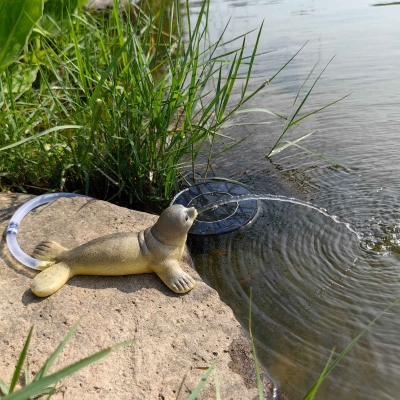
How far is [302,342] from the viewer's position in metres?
2.38

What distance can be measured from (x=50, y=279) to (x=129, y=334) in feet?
1.73

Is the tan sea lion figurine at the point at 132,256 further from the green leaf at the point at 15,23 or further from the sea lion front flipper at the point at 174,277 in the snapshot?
the green leaf at the point at 15,23

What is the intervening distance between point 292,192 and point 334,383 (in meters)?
1.80

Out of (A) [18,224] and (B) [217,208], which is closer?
(A) [18,224]

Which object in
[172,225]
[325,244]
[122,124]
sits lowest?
[325,244]

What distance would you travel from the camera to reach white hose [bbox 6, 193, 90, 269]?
2.54m

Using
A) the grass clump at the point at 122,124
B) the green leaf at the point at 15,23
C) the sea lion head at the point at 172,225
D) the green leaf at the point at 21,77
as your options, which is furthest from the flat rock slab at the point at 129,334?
the green leaf at the point at 21,77

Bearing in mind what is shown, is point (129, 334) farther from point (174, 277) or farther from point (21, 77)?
Answer: point (21, 77)

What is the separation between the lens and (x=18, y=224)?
9.23ft

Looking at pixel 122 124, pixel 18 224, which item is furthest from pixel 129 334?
pixel 122 124

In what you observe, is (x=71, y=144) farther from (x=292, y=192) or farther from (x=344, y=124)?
(x=344, y=124)

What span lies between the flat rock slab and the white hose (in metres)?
0.06

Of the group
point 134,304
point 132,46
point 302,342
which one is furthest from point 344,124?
point 134,304

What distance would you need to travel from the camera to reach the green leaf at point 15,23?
3.22 metres
